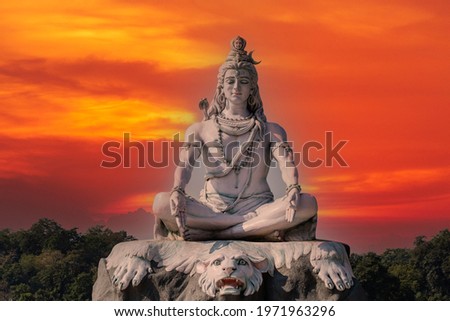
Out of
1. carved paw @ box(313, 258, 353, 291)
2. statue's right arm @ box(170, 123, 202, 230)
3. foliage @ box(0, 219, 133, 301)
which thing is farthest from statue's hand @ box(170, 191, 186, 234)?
foliage @ box(0, 219, 133, 301)

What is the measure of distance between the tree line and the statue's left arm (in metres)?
5.19

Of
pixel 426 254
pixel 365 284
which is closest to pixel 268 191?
pixel 365 284

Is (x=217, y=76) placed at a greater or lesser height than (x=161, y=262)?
greater

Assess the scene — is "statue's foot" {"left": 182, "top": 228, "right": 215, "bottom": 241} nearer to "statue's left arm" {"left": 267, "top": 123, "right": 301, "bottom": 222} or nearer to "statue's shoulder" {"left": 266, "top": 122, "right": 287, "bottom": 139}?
"statue's left arm" {"left": 267, "top": 123, "right": 301, "bottom": 222}

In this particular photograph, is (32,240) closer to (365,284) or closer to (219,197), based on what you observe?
(365,284)

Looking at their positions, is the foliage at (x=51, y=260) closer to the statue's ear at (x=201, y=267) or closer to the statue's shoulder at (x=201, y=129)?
the statue's shoulder at (x=201, y=129)

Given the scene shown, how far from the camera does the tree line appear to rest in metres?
20.6

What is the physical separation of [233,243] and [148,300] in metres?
1.07

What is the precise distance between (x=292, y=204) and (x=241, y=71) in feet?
5.57

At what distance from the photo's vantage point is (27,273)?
70.1ft

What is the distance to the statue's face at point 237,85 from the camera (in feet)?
51.2

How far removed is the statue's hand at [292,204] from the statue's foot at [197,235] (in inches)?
A: 34.8

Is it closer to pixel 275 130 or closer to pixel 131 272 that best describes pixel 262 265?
pixel 131 272
